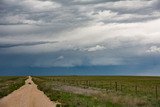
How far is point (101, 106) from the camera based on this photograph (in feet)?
96.0

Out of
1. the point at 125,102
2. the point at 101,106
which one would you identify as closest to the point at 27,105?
the point at 101,106

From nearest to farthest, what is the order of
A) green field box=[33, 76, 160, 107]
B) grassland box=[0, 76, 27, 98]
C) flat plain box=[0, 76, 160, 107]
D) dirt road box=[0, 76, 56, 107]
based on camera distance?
dirt road box=[0, 76, 56, 107]
green field box=[33, 76, 160, 107]
flat plain box=[0, 76, 160, 107]
grassland box=[0, 76, 27, 98]

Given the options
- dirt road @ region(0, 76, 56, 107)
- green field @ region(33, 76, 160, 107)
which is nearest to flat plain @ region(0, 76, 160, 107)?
green field @ region(33, 76, 160, 107)

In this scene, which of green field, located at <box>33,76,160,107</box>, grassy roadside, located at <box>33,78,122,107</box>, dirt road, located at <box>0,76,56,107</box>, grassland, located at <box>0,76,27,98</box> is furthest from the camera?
grassland, located at <box>0,76,27,98</box>

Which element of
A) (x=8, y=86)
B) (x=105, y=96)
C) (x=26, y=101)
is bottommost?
(x=26, y=101)

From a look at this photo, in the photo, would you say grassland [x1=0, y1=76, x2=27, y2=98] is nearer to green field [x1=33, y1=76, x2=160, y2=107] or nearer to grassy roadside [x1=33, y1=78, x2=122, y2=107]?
green field [x1=33, y1=76, x2=160, y2=107]

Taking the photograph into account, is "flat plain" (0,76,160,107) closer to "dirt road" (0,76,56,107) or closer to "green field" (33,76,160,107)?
"green field" (33,76,160,107)

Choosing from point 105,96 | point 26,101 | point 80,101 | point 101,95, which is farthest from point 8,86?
point 80,101

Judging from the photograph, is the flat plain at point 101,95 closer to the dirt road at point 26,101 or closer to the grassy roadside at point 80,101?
the grassy roadside at point 80,101

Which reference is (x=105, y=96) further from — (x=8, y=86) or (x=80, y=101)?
(x=8, y=86)

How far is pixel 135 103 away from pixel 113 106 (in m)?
2.67

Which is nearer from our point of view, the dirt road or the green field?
the dirt road

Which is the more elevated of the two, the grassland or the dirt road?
the grassland

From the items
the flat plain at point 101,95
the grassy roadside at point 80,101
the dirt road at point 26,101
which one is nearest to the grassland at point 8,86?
the flat plain at point 101,95
